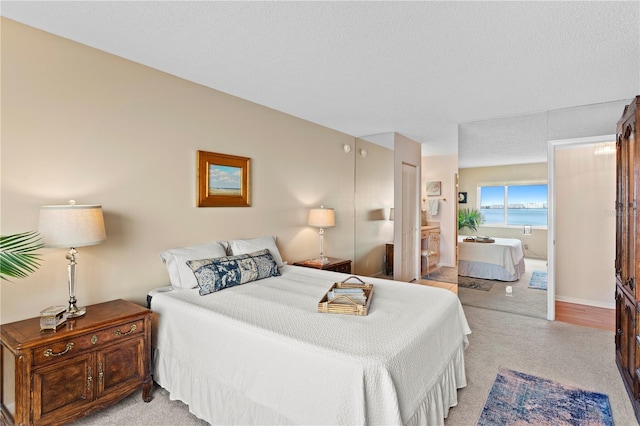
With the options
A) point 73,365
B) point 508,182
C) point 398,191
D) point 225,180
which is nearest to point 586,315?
point 508,182

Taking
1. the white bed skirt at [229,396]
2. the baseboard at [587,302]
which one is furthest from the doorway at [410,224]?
the white bed skirt at [229,396]

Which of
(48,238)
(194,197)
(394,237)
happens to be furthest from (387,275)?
(48,238)

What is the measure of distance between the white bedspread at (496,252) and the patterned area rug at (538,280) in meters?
0.24

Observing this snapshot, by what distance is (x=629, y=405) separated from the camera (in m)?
2.20

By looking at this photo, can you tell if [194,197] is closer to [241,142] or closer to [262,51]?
[241,142]

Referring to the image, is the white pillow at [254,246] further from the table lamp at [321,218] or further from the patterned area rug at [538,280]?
the patterned area rug at [538,280]

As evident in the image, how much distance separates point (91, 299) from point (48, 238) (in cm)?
67

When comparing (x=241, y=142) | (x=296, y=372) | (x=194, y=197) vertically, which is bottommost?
(x=296, y=372)

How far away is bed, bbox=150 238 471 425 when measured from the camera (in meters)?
1.45

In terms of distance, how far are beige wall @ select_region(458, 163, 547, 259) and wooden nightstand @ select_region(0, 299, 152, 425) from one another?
415 centimetres

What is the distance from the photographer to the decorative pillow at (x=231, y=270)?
2.54 m

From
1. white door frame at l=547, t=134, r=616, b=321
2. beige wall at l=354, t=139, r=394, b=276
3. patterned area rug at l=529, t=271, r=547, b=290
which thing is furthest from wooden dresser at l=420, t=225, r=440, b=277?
white door frame at l=547, t=134, r=616, b=321

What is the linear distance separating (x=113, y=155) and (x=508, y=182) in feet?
14.9

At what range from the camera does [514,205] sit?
14.1 ft
